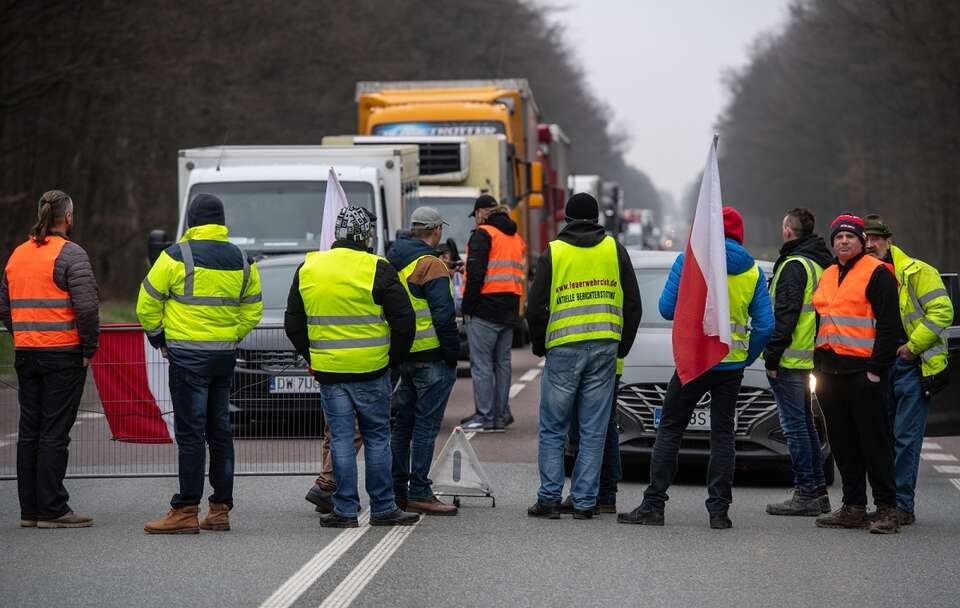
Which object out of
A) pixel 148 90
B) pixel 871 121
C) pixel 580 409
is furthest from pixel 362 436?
pixel 871 121

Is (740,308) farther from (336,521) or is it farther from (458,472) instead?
(336,521)

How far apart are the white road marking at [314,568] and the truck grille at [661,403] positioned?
2298mm

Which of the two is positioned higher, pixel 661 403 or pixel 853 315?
pixel 853 315

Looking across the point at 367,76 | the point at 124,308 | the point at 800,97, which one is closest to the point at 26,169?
the point at 124,308

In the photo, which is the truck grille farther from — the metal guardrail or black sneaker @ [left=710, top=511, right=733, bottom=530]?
the metal guardrail

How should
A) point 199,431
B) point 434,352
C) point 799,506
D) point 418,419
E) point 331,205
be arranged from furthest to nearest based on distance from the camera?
point 331,205 < point 799,506 < point 418,419 < point 434,352 < point 199,431

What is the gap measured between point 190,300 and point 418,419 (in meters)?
1.60

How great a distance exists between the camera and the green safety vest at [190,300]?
9.62 metres

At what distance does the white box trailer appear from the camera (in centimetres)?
1780

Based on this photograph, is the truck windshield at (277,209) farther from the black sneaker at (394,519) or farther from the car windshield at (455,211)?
the black sneaker at (394,519)

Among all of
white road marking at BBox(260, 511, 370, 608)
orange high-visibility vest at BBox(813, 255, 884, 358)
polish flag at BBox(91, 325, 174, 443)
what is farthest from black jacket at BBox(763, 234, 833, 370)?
polish flag at BBox(91, 325, 174, 443)

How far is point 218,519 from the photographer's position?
32.1 feet

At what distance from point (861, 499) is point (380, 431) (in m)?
2.75

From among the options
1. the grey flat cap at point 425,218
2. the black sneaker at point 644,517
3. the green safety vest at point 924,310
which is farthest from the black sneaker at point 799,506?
the grey flat cap at point 425,218
